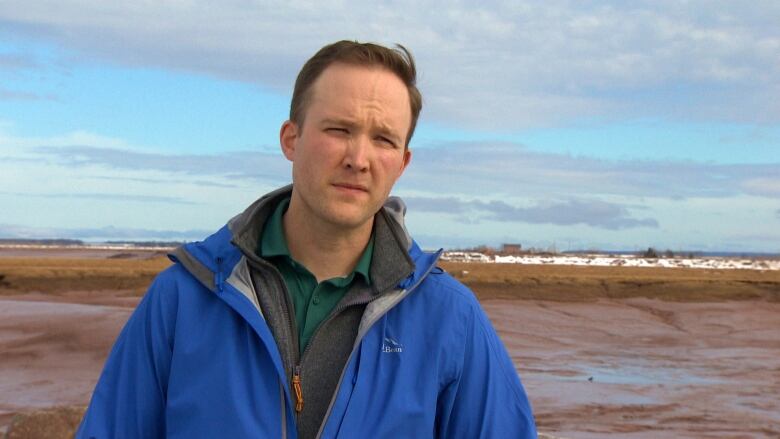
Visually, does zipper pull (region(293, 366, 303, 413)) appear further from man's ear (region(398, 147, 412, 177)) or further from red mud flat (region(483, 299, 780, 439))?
red mud flat (region(483, 299, 780, 439))

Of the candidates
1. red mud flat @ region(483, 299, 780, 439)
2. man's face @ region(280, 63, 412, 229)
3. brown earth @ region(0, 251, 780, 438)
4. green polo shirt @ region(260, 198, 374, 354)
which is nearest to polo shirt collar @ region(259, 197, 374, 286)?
green polo shirt @ region(260, 198, 374, 354)

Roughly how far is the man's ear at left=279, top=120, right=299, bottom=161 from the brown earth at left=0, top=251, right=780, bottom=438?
3974 mm

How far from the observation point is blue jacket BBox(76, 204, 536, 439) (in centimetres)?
230

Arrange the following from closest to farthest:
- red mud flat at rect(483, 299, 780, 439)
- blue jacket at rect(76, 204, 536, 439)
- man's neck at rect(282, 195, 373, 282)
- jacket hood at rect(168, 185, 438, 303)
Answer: blue jacket at rect(76, 204, 536, 439), jacket hood at rect(168, 185, 438, 303), man's neck at rect(282, 195, 373, 282), red mud flat at rect(483, 299, 780, 439)

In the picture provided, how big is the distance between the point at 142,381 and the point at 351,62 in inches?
36.9

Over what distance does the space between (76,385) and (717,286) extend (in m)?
13.9

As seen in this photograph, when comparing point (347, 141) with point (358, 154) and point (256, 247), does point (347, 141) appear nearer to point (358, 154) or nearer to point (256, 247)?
point (358, 154)

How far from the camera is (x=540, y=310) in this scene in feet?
54.9

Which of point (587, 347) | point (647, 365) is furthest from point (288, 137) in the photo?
point (587, 347)

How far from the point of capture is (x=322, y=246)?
2521 millimetres

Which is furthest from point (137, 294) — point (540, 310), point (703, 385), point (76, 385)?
point (703, 385)

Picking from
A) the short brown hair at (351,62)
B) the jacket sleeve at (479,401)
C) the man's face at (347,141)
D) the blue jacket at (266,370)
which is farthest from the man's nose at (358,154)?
the jacket sleeve at (479,401)

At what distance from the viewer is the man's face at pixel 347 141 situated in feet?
8.00

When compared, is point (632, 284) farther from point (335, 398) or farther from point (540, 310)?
point (335, 398)
